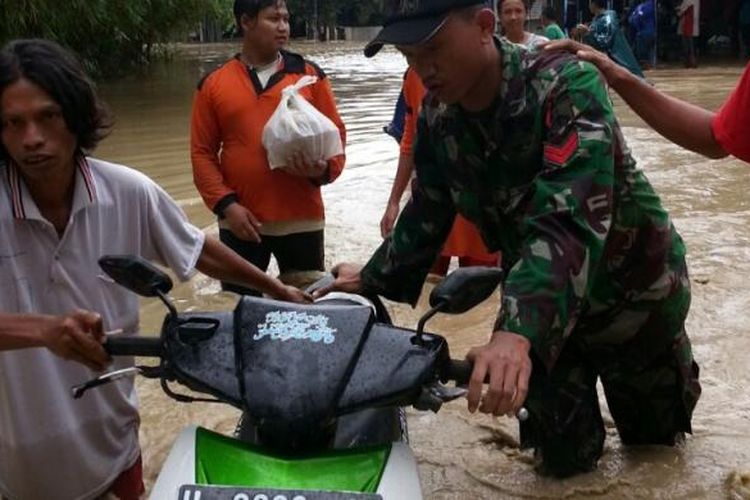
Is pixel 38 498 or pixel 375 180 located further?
pixel 375 180

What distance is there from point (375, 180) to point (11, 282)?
293 inches

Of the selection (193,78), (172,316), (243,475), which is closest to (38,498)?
(172,316)

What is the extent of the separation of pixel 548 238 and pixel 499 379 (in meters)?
0.51

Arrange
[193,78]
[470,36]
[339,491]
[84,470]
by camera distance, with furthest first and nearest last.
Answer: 1. [193,78]
2. [84,470]
3. [470,36]
4. [339,491]

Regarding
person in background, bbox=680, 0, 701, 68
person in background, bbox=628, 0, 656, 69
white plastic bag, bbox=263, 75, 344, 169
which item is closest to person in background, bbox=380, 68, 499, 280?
white plastic bag, bbox=263, 75, 344, 169

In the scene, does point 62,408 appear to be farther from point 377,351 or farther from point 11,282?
point 377,351

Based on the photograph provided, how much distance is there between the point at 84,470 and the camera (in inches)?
112

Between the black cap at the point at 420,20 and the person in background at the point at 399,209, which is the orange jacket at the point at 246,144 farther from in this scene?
the black cap at the point at 420,20

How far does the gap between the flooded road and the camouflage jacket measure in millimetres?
699

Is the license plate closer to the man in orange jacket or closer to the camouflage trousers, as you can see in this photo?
the camouflage trousers

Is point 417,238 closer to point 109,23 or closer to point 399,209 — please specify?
point 399,209

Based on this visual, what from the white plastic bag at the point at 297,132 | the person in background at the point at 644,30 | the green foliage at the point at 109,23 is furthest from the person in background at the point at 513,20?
the person in background at the point at 644,30

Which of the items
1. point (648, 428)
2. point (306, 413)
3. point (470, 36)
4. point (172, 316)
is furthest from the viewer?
point (648, 428)

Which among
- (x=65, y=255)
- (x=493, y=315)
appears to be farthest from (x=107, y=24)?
(x=65, y=255)
